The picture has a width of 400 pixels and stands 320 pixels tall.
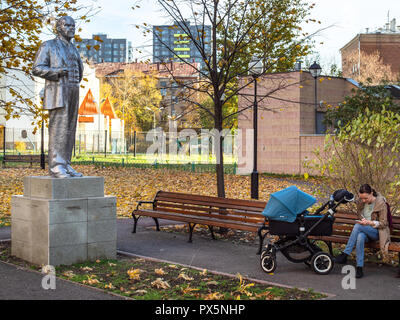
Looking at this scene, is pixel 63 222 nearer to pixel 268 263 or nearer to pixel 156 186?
pixel 268 263

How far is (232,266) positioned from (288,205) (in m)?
1.27

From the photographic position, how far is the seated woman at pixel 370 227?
7.12 meters

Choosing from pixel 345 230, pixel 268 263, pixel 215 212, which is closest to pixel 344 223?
pixel 345 230

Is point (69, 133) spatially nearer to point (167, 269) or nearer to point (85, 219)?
point (85, 219)

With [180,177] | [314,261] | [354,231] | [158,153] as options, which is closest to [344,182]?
[354,231]

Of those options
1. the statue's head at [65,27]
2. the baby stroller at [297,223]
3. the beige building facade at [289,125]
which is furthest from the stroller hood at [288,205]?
the beige building facade at [289,125]

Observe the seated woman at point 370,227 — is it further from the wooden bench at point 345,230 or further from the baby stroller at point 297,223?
the baby stroller at point 297,223

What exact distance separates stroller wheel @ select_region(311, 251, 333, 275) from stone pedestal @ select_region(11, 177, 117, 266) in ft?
10.0

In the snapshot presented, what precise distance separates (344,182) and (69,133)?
467 centimetres

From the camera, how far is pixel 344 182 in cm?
901

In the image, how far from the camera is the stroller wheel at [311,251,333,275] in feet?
23.0

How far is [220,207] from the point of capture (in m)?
9.93

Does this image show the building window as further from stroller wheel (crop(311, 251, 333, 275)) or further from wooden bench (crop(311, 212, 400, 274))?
stroller wheel (crop(311, 251, 333, 275))

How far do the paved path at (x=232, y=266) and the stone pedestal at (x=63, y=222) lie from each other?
0.53 metres
